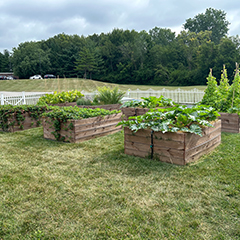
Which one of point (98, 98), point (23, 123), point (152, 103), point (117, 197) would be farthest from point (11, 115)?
point (117, 197)

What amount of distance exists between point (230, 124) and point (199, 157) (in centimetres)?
227

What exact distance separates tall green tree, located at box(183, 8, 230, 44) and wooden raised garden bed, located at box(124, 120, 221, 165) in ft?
217

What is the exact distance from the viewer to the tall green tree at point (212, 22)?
63594 millimetres

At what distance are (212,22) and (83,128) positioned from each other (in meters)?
70.9

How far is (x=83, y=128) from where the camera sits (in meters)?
5.29

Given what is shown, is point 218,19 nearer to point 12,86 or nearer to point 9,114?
point 12,86

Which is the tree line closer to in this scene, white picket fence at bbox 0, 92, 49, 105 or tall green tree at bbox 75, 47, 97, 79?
tall green tree at bbox 75, 47, 97, 79

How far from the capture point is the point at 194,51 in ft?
154

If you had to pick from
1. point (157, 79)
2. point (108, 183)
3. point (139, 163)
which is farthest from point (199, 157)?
point (157, 79)

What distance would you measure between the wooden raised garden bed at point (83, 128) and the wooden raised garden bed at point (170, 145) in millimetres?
1460

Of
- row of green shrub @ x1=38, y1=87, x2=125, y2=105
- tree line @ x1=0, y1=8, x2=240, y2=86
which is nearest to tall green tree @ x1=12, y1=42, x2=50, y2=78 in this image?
tree line @ x1=0, y1=8, x2=240, y2=86

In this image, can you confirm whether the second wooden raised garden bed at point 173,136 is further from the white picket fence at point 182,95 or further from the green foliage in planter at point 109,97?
the white picket fence at point 182,95

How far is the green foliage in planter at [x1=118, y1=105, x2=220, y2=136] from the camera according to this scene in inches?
145

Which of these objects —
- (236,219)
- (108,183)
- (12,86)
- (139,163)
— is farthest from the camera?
(12,86)
